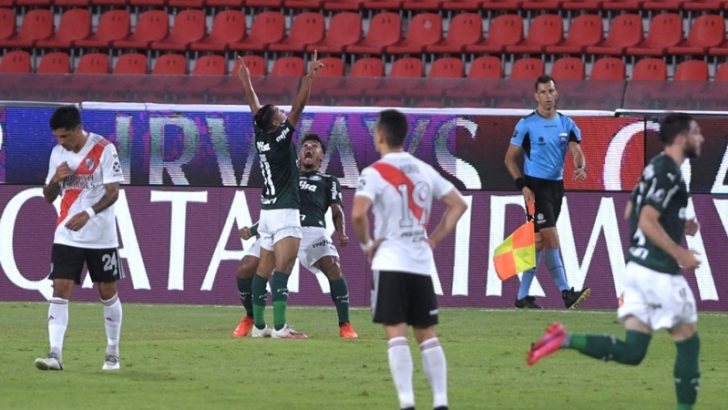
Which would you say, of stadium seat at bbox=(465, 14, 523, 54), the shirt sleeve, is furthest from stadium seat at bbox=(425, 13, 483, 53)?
the shirt sleeve

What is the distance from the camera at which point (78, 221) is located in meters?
11.1

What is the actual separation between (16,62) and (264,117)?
1021 centimetres

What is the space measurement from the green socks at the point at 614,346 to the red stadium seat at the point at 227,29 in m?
15.2

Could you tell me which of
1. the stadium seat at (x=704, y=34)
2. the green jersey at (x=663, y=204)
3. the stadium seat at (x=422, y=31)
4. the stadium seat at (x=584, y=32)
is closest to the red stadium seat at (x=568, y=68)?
the stadium seat at (x=584, y=32)

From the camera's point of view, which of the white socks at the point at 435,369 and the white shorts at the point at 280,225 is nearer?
the white socks at the point at 435,369

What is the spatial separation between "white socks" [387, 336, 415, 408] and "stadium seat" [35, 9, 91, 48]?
15.8 m

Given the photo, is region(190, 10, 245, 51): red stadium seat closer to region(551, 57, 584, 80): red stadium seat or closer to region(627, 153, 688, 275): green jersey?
region(551, 57, 584, 80): red stadium seat

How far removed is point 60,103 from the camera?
1800 centimetres

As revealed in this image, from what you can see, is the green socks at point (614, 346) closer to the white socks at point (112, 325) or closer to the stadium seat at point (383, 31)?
the white socks at point (112, 325)

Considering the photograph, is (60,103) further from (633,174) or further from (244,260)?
(633,174)

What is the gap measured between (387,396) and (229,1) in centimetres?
1448

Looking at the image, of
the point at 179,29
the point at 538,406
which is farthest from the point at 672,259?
the point at 179,29

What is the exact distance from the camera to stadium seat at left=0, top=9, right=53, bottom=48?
2358 centimetres

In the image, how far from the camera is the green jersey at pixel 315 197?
1465 cm
